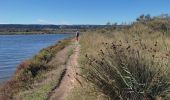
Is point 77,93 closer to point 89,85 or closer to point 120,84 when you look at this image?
point 89,85

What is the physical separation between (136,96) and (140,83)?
27 centimetres

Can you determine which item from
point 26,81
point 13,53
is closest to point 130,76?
point 26,81

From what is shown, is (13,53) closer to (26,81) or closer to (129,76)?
(26,81)

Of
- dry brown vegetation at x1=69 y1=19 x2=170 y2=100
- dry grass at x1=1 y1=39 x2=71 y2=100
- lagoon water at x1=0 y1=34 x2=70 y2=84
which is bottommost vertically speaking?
lagoon water at x1=0 y1=34 x2=70 y2=84

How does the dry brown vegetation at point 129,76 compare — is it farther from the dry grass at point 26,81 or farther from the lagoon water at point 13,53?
the lagoon water at point 13,53

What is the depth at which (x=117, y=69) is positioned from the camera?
8.26 metres

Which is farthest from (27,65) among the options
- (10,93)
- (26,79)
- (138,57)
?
(138,57)

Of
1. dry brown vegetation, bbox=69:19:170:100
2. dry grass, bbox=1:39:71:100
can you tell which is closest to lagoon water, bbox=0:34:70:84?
dry grass, bbox=1:39:71:100

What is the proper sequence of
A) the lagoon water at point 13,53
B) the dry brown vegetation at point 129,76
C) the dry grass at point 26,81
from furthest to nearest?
the lagoon water at point 13,53 < the dry grass at point 26,81 < the dry brown vegetation at point 129,76

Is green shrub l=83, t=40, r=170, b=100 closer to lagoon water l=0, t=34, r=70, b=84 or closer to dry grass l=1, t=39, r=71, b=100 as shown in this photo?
dry grass l=1, t=39, r=71, b=100

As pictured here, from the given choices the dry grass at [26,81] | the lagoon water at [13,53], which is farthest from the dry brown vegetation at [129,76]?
the lagoon water at [13,53]

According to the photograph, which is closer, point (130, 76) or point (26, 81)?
point (130, 76)

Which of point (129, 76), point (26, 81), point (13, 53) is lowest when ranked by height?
point (13, 53)

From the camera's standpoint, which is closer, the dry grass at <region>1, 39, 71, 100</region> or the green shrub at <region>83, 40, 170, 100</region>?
the green shrub at <region>83, 40, 170, 100</region>
